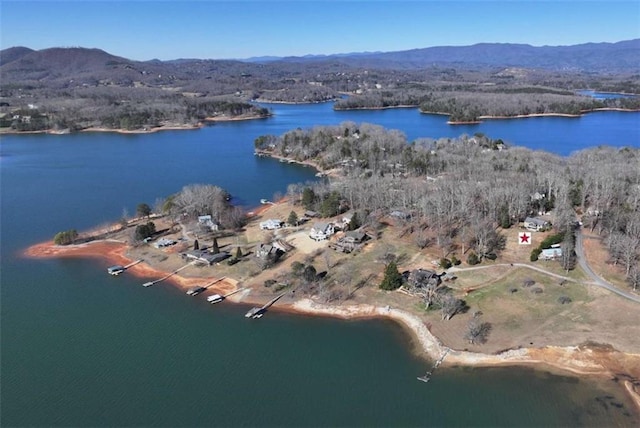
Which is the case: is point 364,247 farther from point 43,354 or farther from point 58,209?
point 58,209

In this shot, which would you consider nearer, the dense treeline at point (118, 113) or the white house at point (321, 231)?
the white house at point (321, 231)

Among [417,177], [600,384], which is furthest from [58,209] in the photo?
[600,384]

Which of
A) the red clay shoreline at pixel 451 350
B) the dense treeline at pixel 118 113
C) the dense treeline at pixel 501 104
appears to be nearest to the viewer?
the red clay shoreline at pixel 451 350

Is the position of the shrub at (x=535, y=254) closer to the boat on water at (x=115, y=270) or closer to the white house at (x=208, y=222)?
the white house at (x=208, y=222)

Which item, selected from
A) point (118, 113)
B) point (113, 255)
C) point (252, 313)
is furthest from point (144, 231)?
point (118, 113)

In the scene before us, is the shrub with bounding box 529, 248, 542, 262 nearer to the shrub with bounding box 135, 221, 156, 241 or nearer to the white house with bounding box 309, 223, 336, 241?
the white house with bounding box 309, 223, 336, 241

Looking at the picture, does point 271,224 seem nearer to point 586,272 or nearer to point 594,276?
point 586,272

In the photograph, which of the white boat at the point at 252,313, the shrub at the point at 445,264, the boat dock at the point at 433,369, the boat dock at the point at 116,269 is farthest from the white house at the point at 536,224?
the boat dock at the point at 116,269
